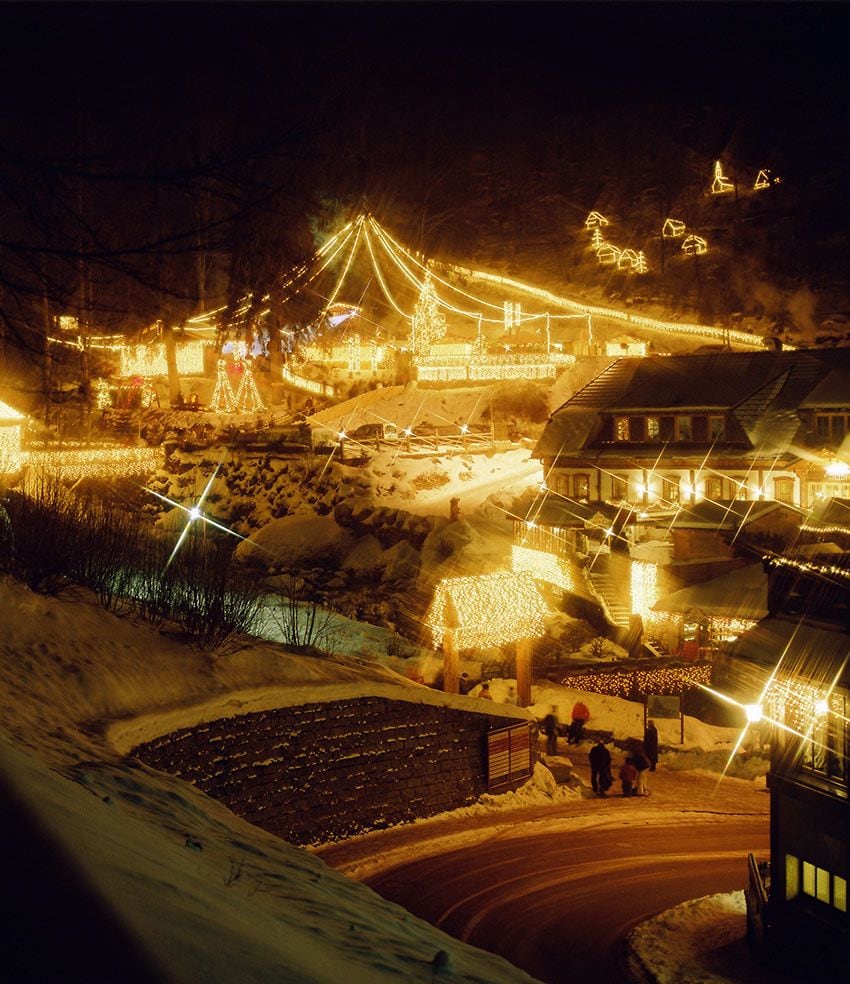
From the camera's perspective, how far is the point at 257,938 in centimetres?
511

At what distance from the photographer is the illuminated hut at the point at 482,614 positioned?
19.2 metres

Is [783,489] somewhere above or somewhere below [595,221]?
below

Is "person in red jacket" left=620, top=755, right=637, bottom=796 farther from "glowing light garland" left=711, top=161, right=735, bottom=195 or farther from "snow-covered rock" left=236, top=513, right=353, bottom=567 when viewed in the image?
"glowing light garland" left=711, top=161, right=735, bottom=195

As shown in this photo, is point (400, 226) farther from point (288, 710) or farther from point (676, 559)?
point (288, 710)

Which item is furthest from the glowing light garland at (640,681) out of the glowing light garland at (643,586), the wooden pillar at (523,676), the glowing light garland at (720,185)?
the glowing light garland at (720,185)

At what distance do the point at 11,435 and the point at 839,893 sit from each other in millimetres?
19692

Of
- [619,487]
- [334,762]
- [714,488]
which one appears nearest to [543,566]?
[619,487]

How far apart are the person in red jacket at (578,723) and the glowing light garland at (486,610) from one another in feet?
7.36

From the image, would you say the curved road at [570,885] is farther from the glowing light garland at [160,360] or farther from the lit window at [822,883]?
the glowing light garland at [160,360]

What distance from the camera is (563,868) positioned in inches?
533

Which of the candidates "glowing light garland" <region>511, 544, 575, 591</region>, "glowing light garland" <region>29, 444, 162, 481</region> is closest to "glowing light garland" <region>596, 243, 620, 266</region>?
"glowing light garland" <region>511, 544, 575, 591</region>

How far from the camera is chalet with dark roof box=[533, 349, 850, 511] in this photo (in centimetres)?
3491

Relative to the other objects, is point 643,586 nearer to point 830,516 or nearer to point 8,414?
point 830,516

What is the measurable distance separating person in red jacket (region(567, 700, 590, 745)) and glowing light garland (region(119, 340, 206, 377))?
119ft
